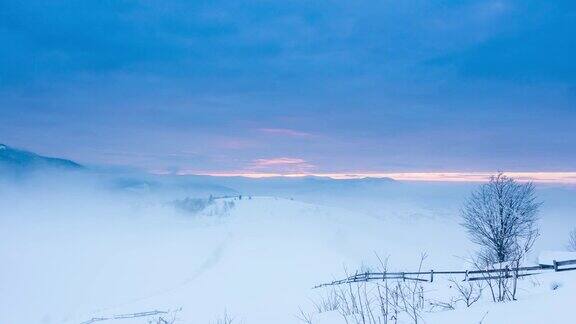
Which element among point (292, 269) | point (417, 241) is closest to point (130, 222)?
point (417, 241)

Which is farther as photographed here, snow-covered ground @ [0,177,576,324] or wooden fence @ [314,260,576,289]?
snow-covered ground @ [0,177,576,324]

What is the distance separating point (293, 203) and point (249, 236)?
31629mm

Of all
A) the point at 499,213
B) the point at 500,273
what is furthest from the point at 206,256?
the point at 500,273

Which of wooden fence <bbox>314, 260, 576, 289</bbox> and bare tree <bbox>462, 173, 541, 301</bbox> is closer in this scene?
wooden fence <bbox>314, 260, 576, 289</bbox>

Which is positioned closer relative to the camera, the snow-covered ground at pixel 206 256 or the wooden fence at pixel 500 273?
the wooden fence at pixel 500 273

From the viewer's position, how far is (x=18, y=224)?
172m

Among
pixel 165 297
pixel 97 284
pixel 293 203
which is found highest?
pixel 293 203

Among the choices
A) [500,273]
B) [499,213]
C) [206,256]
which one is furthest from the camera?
[206,256]

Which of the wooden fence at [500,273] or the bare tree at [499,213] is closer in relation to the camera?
the wooden fence at [500,273]

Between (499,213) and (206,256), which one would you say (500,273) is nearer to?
(499,213)

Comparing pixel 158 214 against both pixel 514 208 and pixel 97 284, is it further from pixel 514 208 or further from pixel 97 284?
pixel 514 208

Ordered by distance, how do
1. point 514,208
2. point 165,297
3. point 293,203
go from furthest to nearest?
point 293,203 < point 165,297 < point 514,208

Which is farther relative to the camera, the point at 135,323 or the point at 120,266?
the point at 120,266

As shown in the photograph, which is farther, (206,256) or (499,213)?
(206,256)
